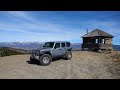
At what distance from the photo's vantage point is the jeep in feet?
44.3

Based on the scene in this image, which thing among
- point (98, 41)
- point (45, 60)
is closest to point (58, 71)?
point (45, 60)

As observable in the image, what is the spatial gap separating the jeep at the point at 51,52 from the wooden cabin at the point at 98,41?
15.2 meters

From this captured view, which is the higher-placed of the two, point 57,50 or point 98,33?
point 98,33

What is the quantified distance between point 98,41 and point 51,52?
18985mm

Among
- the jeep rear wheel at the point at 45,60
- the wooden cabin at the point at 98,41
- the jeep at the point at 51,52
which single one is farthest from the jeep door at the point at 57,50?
the wooden cabin at the point at 98,41

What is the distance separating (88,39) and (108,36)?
4157 mm

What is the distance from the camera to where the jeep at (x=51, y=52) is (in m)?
13.5

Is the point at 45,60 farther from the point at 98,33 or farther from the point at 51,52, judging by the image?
the point at 98,33

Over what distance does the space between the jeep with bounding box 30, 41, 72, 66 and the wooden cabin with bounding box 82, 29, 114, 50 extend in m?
15.2

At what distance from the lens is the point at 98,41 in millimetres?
31094
